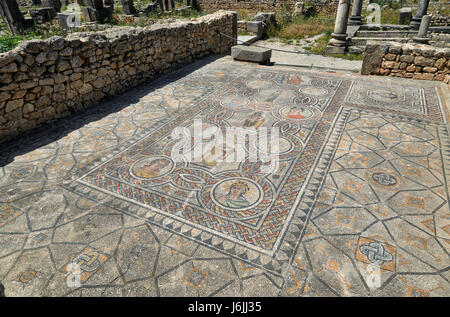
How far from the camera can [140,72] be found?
20.7 ft

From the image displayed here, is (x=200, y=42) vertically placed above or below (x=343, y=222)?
above

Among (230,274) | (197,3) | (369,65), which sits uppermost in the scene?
(197,3)

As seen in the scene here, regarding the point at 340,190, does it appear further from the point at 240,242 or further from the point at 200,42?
the point at 200,42

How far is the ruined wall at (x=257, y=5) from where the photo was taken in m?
15.9

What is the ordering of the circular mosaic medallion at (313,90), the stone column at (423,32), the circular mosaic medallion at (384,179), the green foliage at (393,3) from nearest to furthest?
1. the circular mosaic medallion at (384,179)
2. the circular mosaic medallion at (313,90)
3. the stone column at (423,32)
4. the green foliage at (393,3)

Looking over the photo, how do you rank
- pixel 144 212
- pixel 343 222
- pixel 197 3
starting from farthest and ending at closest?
1. pixel 197 3
2. pixel 144 212
3. pixel 343 222

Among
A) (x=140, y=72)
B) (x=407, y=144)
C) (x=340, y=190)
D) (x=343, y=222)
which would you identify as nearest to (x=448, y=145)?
(x=407, y=144)

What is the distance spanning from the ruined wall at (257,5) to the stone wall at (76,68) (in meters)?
11.9

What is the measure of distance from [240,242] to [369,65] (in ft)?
19.6

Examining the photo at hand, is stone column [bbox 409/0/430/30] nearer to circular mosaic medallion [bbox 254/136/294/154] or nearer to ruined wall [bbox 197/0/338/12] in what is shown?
ruined wall [bbox 197/0/338/12]

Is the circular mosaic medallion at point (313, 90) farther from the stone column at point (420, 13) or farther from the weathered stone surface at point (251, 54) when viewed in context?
the stone column at point (420, 13)

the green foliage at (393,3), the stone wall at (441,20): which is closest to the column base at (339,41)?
the stone wall at (441,20)

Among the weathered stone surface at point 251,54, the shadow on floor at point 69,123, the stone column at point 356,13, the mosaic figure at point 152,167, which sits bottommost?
the mosaic figure at point 152,167
